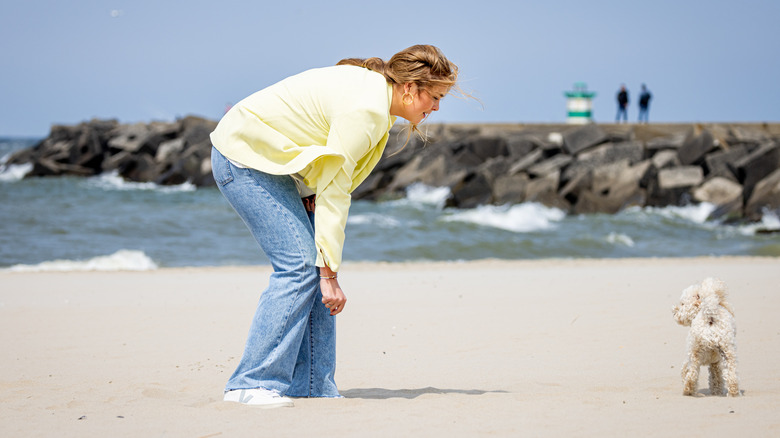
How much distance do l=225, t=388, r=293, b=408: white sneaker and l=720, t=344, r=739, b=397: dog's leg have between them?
1.77 meters

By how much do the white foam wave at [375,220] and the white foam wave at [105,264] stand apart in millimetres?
5469

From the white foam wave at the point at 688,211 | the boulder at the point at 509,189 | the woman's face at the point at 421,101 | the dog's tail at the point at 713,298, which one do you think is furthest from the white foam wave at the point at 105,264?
the white foam wave at the point at 688,211

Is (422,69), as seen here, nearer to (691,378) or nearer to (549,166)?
(691,378)

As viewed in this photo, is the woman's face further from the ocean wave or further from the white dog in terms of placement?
the ocean wave

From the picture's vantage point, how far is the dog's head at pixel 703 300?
332 cm

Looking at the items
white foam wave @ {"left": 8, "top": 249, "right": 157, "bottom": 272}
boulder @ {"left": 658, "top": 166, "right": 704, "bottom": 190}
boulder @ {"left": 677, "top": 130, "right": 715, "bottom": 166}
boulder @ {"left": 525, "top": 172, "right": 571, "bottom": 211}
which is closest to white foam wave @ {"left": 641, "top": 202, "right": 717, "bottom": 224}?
boulder @ {"left": 658, "top": 166, "right": 704, "bottom": 190}

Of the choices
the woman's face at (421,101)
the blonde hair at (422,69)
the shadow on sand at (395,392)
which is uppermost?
the blonde hair at (422,69)

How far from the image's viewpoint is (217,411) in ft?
9.86

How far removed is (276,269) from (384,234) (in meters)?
10.6

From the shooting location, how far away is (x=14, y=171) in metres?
33.4

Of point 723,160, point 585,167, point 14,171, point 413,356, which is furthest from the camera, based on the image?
point 14,171

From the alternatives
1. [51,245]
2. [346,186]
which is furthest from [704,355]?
[51,245]

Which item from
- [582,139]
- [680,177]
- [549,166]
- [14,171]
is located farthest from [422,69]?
[14,171]

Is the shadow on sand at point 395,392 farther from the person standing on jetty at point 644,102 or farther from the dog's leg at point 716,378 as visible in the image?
the person standing on jetty at point 644,102
